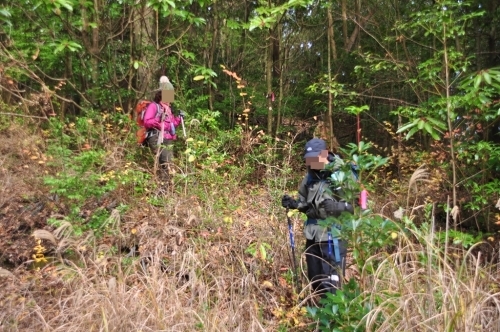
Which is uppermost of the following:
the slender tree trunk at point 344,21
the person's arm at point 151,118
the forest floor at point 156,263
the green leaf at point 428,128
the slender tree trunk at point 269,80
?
the slender tree trunk at point 344,21

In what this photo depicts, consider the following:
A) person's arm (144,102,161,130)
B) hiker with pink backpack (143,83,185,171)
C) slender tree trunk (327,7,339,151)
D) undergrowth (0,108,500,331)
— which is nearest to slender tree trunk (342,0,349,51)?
slender tree trunk (327,7,339,151)

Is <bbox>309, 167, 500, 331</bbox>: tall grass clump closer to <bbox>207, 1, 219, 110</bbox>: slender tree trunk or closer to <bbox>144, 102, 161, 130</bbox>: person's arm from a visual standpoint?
<bbox>144, 102, 161, 130</bbox>: person's arm

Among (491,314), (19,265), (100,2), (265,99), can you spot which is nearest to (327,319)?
(491,314)

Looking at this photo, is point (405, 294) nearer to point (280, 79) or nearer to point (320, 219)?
point (320, 219)

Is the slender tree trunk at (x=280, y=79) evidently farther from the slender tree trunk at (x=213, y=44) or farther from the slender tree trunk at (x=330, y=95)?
the slender tree trunk at (x=213, y=44)

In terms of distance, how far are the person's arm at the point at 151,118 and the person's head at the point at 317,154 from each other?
302 centimetres

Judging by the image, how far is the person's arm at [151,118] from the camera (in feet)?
20.2

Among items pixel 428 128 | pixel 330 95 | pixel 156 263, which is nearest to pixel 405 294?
pixel 428 128

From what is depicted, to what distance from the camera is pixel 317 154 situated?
150 inches

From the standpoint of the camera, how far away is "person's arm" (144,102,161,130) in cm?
614

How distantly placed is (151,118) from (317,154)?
319 centimetres

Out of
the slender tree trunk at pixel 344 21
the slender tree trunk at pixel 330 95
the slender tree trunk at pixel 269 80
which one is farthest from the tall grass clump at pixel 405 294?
the slender tree trunk at pixel 344 21

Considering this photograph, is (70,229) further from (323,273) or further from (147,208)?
(323,273)

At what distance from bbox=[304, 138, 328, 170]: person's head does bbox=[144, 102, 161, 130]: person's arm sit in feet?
9.92
